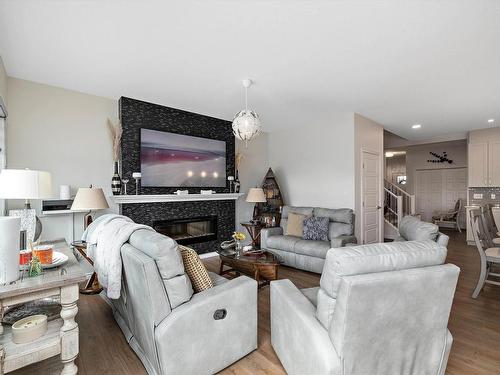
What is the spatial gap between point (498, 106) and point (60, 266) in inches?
243

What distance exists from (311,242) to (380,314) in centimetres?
264

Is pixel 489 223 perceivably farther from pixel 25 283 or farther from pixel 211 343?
pixel 25 283

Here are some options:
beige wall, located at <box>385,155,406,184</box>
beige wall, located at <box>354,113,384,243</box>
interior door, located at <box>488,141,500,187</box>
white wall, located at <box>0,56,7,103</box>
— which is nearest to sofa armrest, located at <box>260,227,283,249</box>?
A: beige wall, located at <box>354,113,384,243</box>


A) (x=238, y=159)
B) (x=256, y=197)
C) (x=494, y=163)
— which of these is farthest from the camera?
(x=494, y=163)

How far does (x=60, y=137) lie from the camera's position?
342 cm

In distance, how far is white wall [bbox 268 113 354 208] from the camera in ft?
15.2

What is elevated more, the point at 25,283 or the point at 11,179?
the point at 11,179

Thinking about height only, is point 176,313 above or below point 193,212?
below

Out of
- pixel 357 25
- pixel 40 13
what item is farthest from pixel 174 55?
pixel 357 25

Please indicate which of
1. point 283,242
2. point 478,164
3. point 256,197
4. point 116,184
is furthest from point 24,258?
point 478,164

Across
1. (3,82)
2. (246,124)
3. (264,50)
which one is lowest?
(246,124)

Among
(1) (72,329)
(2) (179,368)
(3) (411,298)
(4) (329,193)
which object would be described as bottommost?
(2) (179,368)

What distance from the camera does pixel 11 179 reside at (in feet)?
6.06

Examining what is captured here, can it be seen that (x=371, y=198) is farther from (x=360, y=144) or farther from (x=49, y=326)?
(x=49, y=326)
